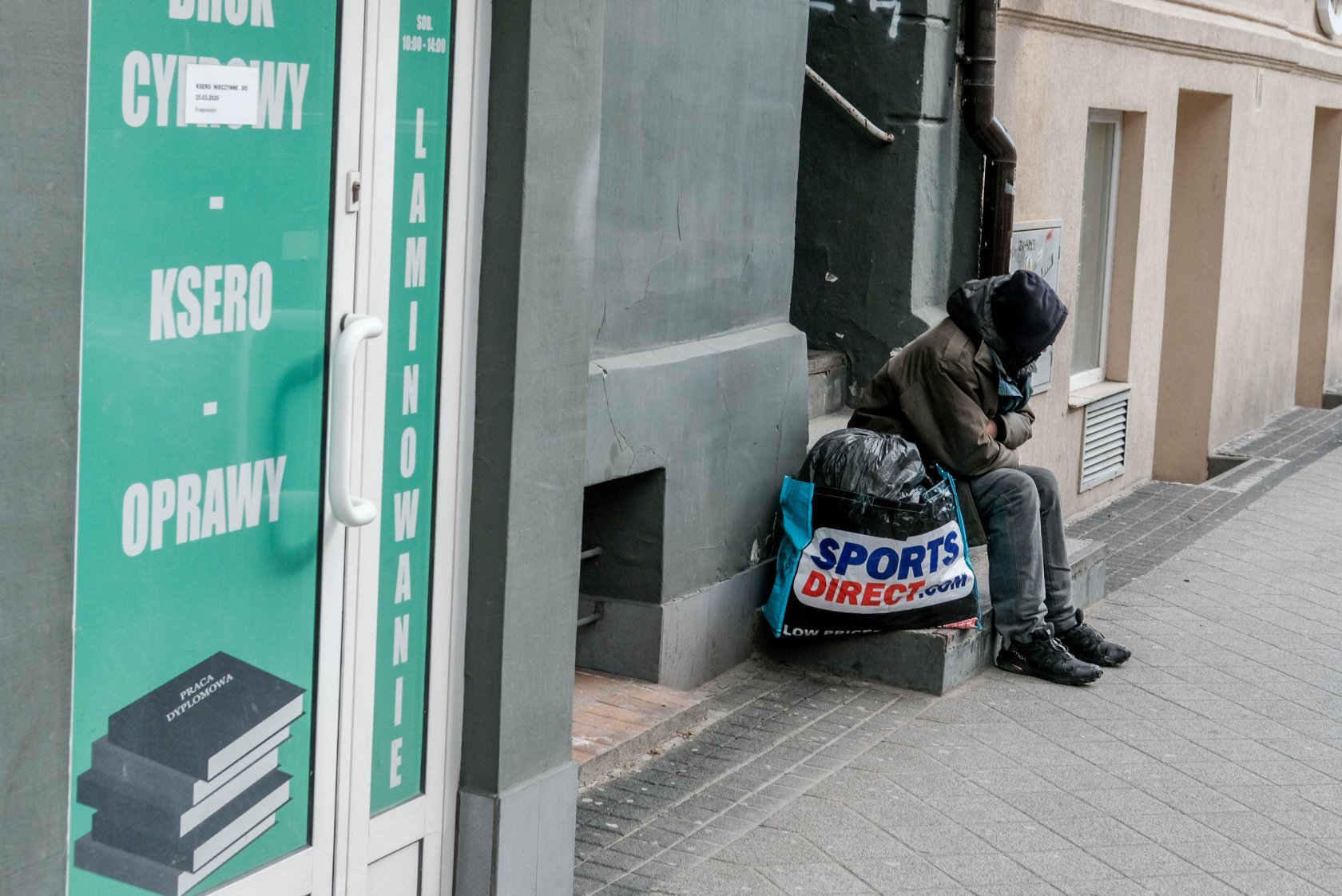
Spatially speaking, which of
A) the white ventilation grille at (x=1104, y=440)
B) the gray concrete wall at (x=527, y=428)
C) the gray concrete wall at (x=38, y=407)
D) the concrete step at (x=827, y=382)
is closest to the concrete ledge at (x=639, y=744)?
the gray concrete wall at (x=527, y=428)

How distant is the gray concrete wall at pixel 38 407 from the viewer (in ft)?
8.18

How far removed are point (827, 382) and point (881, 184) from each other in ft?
2.98

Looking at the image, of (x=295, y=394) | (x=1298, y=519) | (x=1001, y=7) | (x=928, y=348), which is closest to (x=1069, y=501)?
(x=1298, y=519)

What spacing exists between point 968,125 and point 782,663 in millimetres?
2791

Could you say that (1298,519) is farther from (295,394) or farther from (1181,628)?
(295,394)

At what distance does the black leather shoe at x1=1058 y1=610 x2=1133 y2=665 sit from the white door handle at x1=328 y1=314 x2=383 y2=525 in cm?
385

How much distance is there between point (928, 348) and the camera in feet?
20.1

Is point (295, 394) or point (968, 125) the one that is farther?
point (968, 125)

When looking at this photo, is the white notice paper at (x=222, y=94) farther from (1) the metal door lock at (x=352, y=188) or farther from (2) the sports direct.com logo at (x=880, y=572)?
(2) the sports direct.com logo at (x=880, y=572)

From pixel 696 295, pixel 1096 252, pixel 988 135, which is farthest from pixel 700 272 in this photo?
pixel 1096 252

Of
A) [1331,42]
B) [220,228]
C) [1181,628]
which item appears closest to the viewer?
[220,228]

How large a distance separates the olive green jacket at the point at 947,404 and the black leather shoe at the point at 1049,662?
2.17 ft

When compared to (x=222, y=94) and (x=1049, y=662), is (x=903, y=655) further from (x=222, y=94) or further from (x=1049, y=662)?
(x=222, y=94)

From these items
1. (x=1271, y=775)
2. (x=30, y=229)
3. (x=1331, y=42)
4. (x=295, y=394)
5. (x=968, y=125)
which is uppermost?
(x=1331, y=42)
